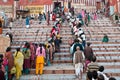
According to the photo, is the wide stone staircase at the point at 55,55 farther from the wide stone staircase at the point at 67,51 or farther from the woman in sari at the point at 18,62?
the woman in sari at the point at 18,62

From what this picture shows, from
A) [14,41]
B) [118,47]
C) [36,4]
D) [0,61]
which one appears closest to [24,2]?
[36,4]

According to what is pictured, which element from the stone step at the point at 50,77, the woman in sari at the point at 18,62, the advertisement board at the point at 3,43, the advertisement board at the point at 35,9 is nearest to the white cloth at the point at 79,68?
the stone step at the point at 50,77

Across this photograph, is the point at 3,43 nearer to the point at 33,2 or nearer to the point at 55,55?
the point at 55,55

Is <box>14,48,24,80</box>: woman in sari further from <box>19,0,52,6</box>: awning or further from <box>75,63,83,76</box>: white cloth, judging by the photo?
<box>19,0,52,6</box>: awning

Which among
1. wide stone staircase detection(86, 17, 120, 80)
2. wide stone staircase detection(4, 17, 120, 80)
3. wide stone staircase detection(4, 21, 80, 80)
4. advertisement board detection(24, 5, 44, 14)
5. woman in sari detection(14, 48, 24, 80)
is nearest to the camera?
woman in sari detection(14, 48, 24, 80)

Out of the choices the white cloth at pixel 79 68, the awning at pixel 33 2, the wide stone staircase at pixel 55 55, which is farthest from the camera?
the awning at pixel 33 2

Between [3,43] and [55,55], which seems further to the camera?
[55,55]

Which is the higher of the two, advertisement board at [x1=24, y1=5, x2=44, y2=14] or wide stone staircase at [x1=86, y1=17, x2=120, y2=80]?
advertisement board at [x1=24, y1=5, x2=44, y2=14]

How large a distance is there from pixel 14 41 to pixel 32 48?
579cm

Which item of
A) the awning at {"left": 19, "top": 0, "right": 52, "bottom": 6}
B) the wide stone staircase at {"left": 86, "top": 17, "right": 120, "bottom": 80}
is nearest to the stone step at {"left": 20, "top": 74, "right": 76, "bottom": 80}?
the wide stone staircase at {"left": 86, "top": 17, "right": 120, "bottom": 80}

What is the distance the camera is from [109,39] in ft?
69.8

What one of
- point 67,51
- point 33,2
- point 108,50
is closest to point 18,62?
point 67,51

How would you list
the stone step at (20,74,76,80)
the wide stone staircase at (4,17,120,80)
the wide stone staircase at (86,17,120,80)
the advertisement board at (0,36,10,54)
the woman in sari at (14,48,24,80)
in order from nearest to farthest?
the woman in sari at (14,48,24,80) → the stone step at (20,74,76,80) → the wide stone staircase at (4,17,120,80) → the wide stone staircase at (86,17,120,80) → the advertisement board at (0,36,10,54)

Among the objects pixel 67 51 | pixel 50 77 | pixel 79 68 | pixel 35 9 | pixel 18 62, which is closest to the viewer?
pixel 79 68
